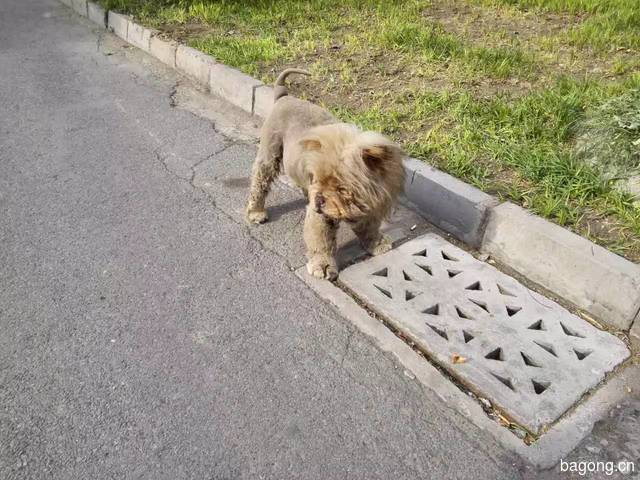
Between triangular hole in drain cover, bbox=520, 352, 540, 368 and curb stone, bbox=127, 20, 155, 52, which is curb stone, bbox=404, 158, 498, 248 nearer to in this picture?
triangular hole in drain cover, bbox=520, 352, 540, 368

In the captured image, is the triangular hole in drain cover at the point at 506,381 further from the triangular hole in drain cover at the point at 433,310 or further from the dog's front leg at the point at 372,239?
the dog's front leg at the point at 372,239

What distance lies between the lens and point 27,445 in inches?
85.1

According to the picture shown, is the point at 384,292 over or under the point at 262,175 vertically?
under

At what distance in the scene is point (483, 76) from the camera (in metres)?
5.24

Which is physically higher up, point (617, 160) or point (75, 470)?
point (617, 160)

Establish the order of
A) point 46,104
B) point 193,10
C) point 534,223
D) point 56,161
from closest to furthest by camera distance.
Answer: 1. point 534,223
2. point 56,161
3. point 46,104
4. point 193,10

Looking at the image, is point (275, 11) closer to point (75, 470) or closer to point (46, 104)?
point (46, 104)

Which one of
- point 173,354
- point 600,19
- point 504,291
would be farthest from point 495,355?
point 600,19

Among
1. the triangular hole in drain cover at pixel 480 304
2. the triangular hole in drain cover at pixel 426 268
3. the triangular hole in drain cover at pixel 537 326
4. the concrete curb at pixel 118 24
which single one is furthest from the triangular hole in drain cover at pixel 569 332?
the concrete curb at pixel 118 24

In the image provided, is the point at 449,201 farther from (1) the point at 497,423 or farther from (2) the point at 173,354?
(2) the point at 173,354

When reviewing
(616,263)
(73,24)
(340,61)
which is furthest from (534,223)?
(73,24)

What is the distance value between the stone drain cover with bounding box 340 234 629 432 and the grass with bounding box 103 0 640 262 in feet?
2.02

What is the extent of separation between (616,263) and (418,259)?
110 centimetres

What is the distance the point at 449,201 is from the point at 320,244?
1.02m
